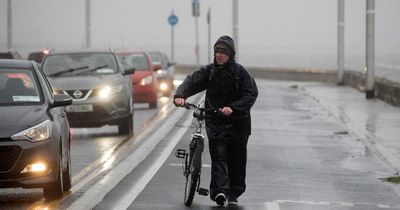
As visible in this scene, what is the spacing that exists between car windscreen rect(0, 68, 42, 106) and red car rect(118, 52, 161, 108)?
1914 cm

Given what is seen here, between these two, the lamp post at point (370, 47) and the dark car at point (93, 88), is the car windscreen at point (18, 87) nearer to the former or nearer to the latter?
the dark car at point (93, 88)

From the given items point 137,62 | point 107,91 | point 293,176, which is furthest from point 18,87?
point 137,62

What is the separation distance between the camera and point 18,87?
43.1 ft

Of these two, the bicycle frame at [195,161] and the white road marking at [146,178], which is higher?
the bicycle frame at [195,161]

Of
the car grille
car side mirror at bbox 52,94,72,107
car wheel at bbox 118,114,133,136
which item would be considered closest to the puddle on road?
car side mirror at bbox 52,94,72,107

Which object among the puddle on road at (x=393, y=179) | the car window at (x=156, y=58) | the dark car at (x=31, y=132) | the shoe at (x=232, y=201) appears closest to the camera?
the dark car at (x=31, y=132)

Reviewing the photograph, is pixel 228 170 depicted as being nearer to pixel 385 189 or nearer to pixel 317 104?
pixel 385 189

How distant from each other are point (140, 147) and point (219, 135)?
773 cm

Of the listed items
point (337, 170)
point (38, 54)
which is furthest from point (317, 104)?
point (337, 170)

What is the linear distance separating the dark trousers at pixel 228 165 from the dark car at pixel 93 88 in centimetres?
1030

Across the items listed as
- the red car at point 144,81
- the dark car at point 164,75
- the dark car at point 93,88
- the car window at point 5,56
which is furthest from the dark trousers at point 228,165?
the dark car at point 164,75

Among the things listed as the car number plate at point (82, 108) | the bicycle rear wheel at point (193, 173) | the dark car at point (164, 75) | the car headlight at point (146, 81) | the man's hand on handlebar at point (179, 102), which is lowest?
the dark car at point (164, 75)

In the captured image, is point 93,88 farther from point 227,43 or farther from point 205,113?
point 227,43

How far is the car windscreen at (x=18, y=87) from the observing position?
12883mm
